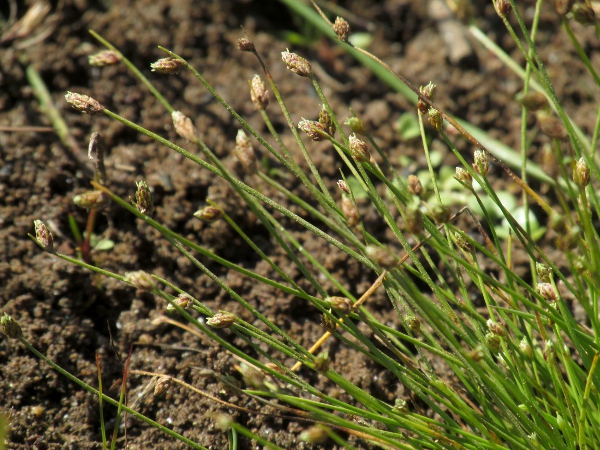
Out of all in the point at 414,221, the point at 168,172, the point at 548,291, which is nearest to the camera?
the point at 414,221

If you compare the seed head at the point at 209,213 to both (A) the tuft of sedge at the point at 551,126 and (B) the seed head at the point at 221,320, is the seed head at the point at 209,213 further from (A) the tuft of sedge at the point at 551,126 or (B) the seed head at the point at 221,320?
(A) the tuft of sedge at the point at 551,126

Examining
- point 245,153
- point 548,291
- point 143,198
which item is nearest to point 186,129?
point 245,153

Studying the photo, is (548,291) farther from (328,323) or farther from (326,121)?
(326,121)

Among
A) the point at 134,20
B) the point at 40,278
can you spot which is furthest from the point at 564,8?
the point at 134,20

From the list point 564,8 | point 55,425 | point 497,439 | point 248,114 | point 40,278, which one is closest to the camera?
point 564,8

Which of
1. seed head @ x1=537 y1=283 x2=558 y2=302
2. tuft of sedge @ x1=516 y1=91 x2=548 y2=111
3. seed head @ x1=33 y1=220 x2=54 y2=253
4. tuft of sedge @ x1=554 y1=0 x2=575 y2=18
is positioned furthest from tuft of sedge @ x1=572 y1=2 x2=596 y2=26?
seed head @ x1=33 y1=220 x2=54 y2=253

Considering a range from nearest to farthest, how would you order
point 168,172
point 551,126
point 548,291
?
1. point 551,126
2. point 548,291
3. point 168,172

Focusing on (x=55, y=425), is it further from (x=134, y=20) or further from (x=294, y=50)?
(x=294, y=50)
